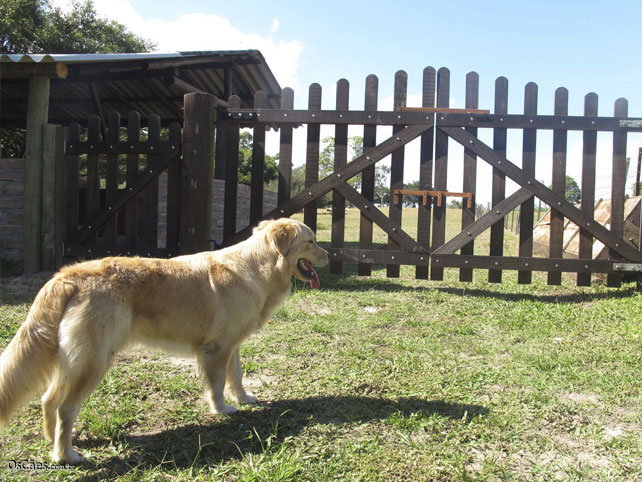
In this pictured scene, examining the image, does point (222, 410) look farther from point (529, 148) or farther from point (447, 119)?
point (529, 148)

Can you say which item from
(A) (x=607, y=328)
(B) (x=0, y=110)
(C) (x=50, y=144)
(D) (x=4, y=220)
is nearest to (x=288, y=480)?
(A) (x=607, y=328)

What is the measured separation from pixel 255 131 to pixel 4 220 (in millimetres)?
4524

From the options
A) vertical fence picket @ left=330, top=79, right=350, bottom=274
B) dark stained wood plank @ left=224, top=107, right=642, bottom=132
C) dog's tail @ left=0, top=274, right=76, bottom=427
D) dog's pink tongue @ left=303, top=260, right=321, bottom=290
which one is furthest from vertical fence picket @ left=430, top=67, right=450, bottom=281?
dog's tail @ left=0, top=274, right=76, bottom=427

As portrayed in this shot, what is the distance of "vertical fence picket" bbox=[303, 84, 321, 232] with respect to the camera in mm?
6520

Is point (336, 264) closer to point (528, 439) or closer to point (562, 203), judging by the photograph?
point (562, 203)

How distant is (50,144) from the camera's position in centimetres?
709

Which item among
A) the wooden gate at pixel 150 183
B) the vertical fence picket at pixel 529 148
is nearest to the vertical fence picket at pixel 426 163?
the vertical fence picket at pixel 529 148

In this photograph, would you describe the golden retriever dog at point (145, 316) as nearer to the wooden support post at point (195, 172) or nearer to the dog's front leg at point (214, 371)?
the dog's front leg at point (214, 371)

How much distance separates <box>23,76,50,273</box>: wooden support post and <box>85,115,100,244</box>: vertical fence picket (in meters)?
0.80

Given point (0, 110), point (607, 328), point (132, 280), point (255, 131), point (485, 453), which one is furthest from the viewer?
point (0, 110)

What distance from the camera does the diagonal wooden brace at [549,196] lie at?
6258mm

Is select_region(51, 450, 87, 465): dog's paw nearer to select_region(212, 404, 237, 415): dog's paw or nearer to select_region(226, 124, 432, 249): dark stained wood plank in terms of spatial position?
select_region(212, 404, 237, 415): dog's paw

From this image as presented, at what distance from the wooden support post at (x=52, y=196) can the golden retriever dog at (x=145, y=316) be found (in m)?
4.99

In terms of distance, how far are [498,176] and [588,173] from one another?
48.9 inches
